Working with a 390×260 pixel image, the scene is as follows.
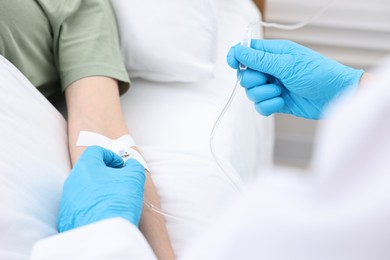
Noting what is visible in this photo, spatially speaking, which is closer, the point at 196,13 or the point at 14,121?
the point at 14,121

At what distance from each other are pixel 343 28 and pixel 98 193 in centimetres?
121

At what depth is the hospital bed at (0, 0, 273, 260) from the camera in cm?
100

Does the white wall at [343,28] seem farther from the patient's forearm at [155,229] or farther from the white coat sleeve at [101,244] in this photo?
the white coat sleeve at [101,244]

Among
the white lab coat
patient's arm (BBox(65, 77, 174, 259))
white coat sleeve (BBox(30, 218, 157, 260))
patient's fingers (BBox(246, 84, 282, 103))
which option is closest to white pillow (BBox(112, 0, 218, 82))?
patient's arm (BBox(65, 77, 174, 259))

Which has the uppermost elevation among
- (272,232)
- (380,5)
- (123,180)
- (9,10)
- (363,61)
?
(272,232)

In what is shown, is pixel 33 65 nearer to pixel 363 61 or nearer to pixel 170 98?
pixel 170 98

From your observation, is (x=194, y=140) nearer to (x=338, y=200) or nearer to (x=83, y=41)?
(x=83, y=41)

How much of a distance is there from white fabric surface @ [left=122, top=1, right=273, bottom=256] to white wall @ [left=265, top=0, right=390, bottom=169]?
0.32 metres

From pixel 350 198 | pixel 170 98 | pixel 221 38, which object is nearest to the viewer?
pixel 350 198

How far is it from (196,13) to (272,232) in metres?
1.13

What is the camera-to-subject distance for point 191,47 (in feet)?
4.76

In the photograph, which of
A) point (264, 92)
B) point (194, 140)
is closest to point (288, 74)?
point (264, 92)

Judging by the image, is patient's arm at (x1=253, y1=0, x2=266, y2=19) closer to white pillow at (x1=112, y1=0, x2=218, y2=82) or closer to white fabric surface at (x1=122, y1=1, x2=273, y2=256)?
white fabric surface at (x1=122, y1=1, x2=273, y2=256)

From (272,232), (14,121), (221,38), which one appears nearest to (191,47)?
(221,38)
